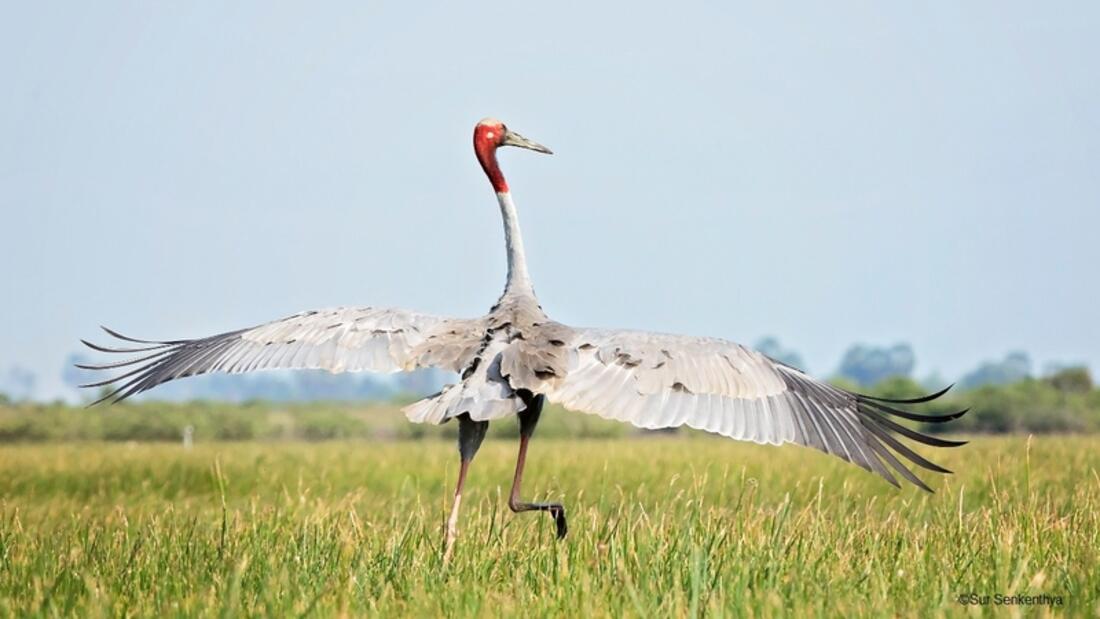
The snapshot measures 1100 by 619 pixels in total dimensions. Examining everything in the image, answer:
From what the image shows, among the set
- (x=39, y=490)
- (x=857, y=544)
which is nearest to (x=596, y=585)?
(x=857, y=544)

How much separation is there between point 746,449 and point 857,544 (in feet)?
38.9

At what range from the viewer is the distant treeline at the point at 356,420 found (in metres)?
29.8

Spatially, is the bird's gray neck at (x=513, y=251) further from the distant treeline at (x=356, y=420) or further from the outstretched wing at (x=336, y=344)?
the distant treeline at (x=356, y=420)

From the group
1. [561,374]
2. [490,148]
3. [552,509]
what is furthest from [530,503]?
[490,148]

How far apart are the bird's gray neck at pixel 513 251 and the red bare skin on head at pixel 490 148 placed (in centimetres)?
14

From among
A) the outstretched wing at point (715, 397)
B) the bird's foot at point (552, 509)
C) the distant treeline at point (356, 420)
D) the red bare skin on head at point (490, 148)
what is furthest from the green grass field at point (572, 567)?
the distant treeline at point (356, 420)

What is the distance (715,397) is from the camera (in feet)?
23.4

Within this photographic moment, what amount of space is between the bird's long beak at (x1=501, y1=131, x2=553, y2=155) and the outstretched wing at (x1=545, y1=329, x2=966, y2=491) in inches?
88.7

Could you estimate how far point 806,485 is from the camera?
12312 mm

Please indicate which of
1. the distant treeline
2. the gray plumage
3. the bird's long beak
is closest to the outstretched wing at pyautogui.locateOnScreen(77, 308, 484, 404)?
the gray plumage

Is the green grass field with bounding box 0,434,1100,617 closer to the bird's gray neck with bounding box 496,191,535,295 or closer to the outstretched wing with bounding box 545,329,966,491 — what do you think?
the outstretched wing with bounding box 545,329,966,491

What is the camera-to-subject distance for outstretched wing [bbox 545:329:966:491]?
700cm

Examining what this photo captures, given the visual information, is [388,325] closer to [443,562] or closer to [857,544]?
[443,562]

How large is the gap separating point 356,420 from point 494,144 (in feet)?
92.3
